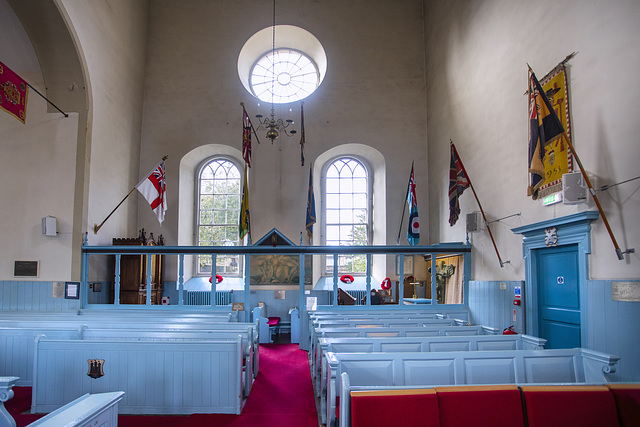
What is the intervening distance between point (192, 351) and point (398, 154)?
29.9 feet

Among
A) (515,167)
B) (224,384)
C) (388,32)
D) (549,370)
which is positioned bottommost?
(224,384)

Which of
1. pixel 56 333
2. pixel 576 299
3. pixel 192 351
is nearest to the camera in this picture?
pixel 192 351

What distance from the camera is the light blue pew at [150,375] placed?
5262 millimetres

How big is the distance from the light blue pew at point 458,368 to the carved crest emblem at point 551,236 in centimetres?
201

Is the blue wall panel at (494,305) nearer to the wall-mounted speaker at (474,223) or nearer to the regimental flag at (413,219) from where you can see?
the wall-mounted speaker at (474,223)

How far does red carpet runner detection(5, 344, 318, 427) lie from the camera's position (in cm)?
506

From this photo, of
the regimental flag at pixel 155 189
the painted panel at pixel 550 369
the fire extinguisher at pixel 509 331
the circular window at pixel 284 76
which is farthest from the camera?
the circular window at pixel 284 76

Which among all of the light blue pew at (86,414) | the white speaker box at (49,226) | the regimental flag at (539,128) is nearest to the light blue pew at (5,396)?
the light blue pew at (86,414)

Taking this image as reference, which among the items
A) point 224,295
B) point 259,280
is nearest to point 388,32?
point 259,280

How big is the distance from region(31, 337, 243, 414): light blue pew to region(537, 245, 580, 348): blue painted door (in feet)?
14.5

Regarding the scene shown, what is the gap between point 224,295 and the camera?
12.4 metres

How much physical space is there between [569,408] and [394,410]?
4.53 feet

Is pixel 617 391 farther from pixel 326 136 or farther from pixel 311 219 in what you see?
pixel 326 136

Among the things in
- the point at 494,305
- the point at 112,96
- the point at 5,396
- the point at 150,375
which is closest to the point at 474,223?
the point at 494,305
